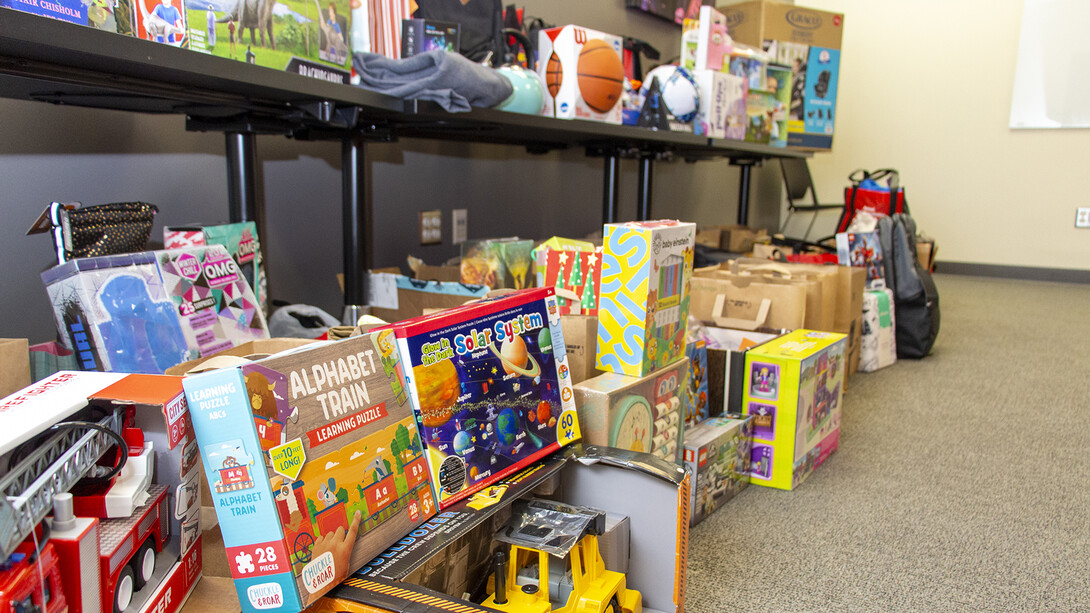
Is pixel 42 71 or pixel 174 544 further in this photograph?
pixel 42 71

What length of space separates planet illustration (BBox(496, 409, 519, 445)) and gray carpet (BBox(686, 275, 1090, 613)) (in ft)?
1.58

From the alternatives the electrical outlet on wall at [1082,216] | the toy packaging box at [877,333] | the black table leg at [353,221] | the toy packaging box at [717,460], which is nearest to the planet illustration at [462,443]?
the toy packaging box at [717,460]

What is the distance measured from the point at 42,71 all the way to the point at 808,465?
1.77m

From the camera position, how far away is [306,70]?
1.35 m

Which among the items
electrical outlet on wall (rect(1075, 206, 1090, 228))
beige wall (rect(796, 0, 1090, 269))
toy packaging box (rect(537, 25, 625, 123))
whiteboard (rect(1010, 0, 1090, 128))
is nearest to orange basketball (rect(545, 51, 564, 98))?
toy packaging box (rect(537, 25, 625, 123))

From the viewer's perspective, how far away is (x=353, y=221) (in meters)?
1.79

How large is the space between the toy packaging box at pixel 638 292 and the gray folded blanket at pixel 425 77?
1.49 ft

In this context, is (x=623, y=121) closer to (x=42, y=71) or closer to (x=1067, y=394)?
(x=42, y=71)

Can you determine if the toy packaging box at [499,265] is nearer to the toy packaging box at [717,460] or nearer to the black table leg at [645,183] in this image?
the toy packaging box at [717,460]

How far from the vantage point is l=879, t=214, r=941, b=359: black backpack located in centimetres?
308

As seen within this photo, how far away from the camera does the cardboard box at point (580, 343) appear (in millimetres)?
1330

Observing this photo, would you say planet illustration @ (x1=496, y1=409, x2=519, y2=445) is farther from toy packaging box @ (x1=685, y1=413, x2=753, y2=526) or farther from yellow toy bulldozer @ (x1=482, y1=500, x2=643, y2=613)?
toy packaging box @ (x1=685, y1=413, x2=753, y2=526)

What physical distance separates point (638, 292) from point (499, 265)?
2.19 ft

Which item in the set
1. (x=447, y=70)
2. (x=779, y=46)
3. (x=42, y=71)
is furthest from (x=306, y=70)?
(x=779, y=46)
